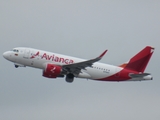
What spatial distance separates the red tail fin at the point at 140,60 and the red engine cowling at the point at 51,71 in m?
12.6

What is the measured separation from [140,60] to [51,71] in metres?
16.5

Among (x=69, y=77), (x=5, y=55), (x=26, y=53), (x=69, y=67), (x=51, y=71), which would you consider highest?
(x=26, y=53)

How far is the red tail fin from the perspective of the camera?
302ft

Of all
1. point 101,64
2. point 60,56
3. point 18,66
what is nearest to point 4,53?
point 18,66

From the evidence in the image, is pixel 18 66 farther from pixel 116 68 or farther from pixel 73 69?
pixel 116 68

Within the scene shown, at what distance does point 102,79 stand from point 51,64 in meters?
9.27

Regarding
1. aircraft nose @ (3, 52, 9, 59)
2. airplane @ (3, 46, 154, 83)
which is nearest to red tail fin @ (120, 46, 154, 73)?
airplane @ (3, 46, 154, 83)

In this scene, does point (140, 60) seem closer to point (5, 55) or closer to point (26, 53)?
point (26, 53)

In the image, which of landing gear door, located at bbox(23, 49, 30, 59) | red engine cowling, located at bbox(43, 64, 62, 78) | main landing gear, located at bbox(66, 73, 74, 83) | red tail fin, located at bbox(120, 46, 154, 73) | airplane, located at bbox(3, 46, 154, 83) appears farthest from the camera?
red tail fin, located at bbox(120, 46, 154, 73)

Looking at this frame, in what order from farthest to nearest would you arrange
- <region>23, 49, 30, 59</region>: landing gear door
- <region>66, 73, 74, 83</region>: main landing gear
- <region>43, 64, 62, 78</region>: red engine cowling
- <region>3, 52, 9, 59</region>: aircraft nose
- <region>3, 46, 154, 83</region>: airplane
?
<region>3, 52, 9, 59</region>: aircraft nose < <region>66, 73, 74, 83</region>: main landing gear < <region>23, 49, 30, 59</region>: landing gear door < <region>3, 46, 154, 83</region>: airplane < <region>43, 64, 62, 78</region>: red engine cowling

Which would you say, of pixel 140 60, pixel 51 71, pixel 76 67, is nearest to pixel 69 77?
pixel 76 67

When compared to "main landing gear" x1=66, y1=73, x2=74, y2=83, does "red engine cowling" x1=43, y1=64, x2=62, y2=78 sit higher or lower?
higher

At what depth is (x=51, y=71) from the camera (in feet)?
278

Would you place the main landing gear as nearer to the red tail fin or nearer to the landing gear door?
the landing gear door
